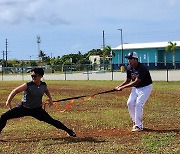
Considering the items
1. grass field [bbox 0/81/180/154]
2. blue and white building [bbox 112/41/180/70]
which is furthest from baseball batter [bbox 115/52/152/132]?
blue and white building [bbox 112/41/180/70]

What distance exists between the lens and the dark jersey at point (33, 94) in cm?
860

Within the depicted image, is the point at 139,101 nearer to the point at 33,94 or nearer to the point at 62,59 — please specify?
the point at 33,94

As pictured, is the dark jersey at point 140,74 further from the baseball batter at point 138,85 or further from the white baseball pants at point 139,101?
the white baseball pants at point 139,101

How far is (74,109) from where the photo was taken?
1548cm

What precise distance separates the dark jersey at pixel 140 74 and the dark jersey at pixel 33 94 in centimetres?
206

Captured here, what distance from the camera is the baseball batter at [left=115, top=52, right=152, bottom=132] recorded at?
373 inches

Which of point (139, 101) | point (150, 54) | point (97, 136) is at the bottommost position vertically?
point (97, 136)

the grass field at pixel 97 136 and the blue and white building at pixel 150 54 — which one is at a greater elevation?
the blue and white building at pixel 150 54

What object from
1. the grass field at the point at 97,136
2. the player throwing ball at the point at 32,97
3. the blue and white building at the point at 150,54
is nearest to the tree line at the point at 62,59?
the blue and white building at the point at 150,54

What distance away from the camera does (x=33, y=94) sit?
340 inches

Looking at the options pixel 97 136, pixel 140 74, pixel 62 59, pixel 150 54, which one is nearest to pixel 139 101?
pixel 140 74

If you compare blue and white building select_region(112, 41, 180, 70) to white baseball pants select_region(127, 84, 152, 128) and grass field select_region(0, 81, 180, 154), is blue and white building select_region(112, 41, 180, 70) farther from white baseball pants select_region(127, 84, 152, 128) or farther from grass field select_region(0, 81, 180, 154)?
white baseball pants select_region(127, 84, 152, 128)

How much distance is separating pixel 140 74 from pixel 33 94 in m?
2.39

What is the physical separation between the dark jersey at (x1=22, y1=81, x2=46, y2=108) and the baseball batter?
200cm
